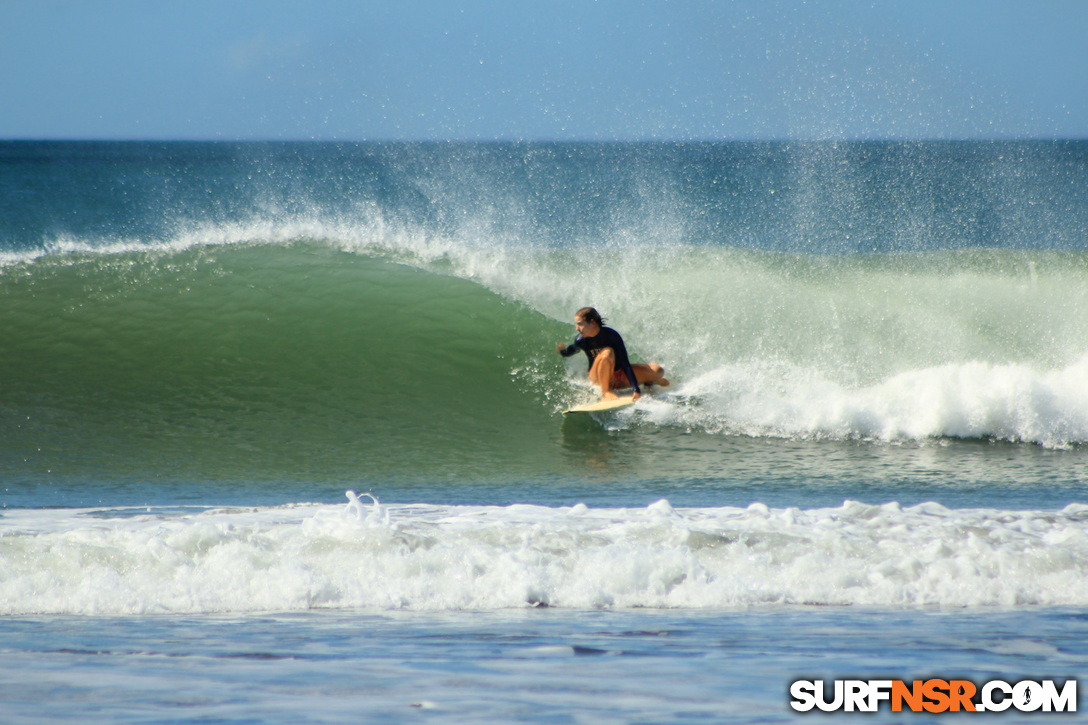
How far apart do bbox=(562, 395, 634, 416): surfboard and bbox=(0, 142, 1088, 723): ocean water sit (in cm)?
17

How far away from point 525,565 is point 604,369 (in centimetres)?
391

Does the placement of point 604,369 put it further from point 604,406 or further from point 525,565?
point 525,565

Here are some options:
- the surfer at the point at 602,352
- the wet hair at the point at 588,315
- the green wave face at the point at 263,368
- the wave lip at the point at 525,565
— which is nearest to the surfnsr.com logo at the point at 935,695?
the wave lip at the point at 525,565

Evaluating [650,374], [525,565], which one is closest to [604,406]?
[650,374]

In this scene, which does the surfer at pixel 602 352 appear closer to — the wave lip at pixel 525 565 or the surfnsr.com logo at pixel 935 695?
the wave lip at pixel 525 565

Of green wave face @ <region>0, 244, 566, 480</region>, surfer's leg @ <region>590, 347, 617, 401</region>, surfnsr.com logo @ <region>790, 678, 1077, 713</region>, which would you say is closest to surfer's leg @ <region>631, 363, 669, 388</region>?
surfer's leg @ <region>590, 347, 617, 401</region>

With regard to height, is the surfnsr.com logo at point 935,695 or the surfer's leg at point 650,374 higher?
the surfer's leg at point 650,374

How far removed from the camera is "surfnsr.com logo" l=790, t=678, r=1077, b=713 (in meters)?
2.63

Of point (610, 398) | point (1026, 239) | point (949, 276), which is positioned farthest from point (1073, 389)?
point (1026, 239)

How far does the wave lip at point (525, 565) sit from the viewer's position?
3990 millimetres

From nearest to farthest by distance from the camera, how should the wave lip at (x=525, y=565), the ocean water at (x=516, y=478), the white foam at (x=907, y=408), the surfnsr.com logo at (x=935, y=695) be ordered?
the surfnsr.com logo at (x=935, y=695)
the ocean water at (x=516, y=478)
the wave lip at (x=525, y=565)
the white foam at (x=907, y=408)

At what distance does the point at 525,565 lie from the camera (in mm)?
4227

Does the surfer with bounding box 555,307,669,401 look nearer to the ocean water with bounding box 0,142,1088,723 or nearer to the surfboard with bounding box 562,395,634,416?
the surfboard with bounding box 562,395,634,416

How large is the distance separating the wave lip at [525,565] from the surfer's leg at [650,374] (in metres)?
3.49
